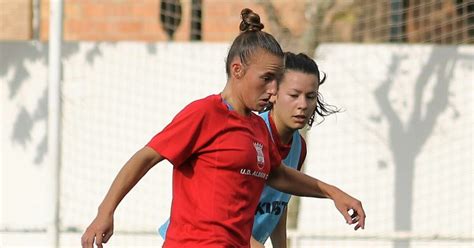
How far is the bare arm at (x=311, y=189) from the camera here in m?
4.35

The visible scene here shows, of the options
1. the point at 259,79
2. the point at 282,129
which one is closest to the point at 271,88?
the point at 259,79

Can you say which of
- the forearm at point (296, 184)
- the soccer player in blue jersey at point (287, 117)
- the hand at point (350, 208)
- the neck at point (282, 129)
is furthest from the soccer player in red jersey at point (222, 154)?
the neck at point (282, 129)

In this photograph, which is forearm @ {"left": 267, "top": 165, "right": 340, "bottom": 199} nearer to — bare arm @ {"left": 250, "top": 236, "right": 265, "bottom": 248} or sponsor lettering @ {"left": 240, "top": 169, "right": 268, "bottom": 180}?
sponsor lettering @ {"left": 240, "top": 169, "right": 268, "bottom": 180}

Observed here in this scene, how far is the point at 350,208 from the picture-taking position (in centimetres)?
439

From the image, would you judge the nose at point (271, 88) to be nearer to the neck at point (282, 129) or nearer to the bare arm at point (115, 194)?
the bare arm at point (115, 194)

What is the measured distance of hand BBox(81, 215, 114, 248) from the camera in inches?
144

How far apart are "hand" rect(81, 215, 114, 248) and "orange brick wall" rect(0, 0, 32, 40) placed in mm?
5477

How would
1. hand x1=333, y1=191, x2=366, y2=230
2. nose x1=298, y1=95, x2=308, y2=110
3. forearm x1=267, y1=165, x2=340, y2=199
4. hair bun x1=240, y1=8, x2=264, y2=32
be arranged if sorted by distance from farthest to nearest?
nose x1=298, y1=95, x2=308, y2=110 < forearm x1=267, y1=165, x2=340, y2=199 < hand x1=333, y1=191, x2=366, y2=230 < hair bun x1=240, y1=8, x2=264, y2=32

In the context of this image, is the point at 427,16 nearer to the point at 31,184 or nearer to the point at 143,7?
the point at 143,7

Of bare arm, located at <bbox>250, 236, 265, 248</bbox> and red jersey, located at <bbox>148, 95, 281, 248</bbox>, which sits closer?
red jersey, located at <bbox>148, 95, 281, 248</bbox>

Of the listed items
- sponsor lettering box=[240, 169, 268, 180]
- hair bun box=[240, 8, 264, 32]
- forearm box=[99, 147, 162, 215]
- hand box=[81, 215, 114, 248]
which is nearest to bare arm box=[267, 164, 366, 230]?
sponsor lettering box=[240, 169, 268, 180]

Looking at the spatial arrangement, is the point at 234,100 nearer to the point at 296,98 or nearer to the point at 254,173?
the point at 254,173

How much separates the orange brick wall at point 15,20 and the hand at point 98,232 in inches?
216

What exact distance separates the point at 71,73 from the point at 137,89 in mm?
557
